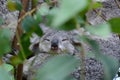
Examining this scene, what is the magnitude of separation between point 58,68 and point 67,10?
82mm

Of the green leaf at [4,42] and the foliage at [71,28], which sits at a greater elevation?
the foliage at [71,28]

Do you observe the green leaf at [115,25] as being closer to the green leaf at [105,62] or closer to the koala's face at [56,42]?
the green leaf at [105,62]

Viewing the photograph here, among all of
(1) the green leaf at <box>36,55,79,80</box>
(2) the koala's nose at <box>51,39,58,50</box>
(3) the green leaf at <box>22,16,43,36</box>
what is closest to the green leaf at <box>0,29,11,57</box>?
(3) the green leaf at <box>22,16,43,36</box>

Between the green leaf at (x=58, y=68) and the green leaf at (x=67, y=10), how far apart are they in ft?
0.21

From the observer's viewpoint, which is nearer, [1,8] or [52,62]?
[52,62]

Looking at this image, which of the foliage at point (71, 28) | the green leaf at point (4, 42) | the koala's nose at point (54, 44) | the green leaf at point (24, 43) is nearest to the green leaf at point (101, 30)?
the foliage at point (71, 28)

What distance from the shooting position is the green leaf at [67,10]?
1.02 feet

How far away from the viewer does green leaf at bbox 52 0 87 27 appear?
0.31 meters

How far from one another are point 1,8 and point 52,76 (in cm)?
228

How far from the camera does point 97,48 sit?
42 centimetres

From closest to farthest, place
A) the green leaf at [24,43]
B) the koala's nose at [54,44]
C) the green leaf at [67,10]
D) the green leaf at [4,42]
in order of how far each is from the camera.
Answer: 1. the green leaf at [67,10]
2. the green leaf at [4,42]
3. the green leaf at [24,43]
4. the koala's nose at [54,44]

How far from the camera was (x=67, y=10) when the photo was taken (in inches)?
12.4

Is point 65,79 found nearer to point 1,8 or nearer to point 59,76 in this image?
point 59,76

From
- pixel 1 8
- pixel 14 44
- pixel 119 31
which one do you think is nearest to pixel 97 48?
pixel 119 31
